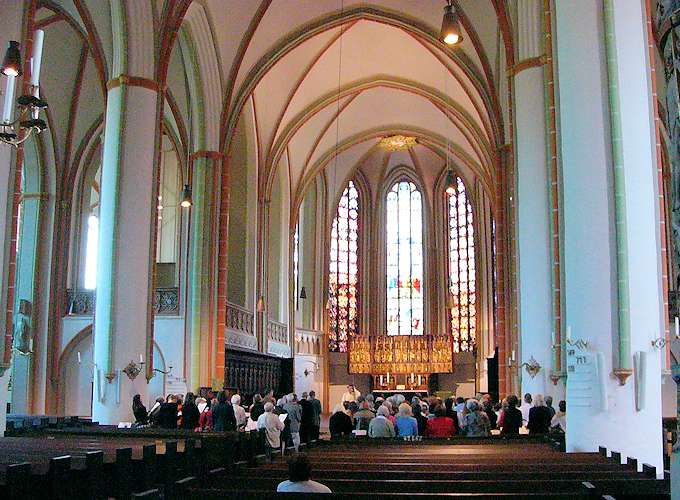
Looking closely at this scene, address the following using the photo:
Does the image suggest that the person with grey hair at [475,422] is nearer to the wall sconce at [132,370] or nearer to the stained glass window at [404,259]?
the wall sconce at [132,370]

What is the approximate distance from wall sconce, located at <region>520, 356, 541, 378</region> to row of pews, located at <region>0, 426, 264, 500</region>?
562cm

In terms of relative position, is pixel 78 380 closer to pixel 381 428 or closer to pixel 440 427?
pixel 381 428

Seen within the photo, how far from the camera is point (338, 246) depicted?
35375mm

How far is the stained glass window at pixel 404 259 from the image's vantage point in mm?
35812

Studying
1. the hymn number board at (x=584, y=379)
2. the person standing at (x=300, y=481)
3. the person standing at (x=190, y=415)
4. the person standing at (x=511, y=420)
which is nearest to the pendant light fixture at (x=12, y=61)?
the person standing at (x=300, y=481)

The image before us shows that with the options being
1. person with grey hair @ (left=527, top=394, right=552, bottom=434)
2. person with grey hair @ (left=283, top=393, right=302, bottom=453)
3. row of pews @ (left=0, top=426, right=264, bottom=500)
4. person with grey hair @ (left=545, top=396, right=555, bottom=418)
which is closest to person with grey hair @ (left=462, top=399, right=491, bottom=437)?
person with grey hair @ (left=527, top=394, right=552, bottom=434)

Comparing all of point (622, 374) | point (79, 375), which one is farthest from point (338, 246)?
point (622, 374)

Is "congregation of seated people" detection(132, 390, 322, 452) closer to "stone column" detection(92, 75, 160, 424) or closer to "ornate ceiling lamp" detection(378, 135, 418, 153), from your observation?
"stone column" detection(92, 75, 160, 424)

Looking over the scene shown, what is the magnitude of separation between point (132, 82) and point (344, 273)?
67.2 ft

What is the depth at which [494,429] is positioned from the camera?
1650cm

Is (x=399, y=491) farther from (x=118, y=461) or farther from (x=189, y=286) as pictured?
(x=189, y=286)

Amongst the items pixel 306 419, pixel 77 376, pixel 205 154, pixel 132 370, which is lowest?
pixel 306 419

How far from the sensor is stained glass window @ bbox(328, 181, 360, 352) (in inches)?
1388

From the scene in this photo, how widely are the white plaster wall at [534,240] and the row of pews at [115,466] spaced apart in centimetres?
576
